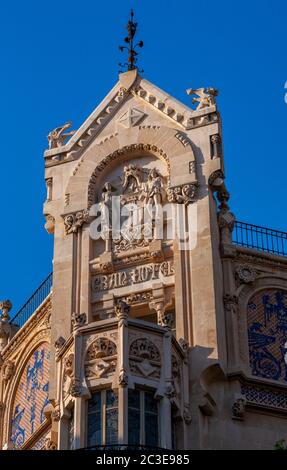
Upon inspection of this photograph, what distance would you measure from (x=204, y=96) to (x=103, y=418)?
379 inches

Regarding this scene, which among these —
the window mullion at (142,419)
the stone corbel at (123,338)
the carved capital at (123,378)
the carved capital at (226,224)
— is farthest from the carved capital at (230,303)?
the carved capital at (123,378)

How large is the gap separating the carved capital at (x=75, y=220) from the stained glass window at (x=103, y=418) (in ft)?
18.7

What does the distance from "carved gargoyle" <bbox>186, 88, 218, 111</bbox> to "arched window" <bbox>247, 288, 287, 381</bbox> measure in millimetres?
4942

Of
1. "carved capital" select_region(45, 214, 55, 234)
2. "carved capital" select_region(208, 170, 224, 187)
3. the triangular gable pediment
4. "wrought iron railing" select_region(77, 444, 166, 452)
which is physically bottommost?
"wrought iron railing" select_region(77, 444, 166, 452)

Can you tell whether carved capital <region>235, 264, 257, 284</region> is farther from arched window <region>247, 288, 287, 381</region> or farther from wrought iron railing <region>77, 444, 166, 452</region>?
wrought iron railing <region>77, 444, 166, 452</region>

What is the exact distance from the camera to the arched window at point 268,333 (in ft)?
115

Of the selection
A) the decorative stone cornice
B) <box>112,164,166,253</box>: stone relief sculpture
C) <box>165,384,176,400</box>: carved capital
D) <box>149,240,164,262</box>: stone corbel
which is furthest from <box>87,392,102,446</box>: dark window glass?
the decorative stone cornice

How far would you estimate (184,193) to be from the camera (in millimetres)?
36406

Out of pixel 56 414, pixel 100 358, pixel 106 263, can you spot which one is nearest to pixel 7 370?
pixel 106 263

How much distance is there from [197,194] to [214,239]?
1215 millimetres

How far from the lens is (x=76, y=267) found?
36.6 m

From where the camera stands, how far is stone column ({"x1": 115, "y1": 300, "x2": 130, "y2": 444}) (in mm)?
31578
